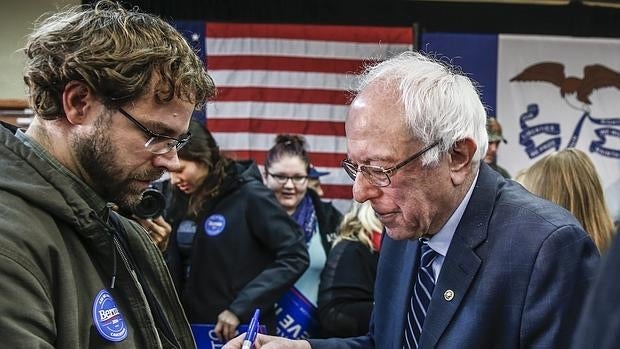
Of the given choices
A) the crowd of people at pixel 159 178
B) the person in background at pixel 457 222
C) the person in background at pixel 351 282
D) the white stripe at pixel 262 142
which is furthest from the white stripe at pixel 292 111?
the person in background at pixel 457 222

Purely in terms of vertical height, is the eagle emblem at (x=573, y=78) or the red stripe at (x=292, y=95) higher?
the eagle emblem at (x=573, y=78)

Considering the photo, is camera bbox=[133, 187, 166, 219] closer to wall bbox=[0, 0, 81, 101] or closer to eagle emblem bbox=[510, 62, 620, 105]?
wall bbox=[0, 0, 81, 101]

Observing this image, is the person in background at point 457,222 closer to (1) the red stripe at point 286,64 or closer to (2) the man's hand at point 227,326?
(2) the man's hand at point 227,326

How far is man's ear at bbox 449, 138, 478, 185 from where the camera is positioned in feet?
5.57

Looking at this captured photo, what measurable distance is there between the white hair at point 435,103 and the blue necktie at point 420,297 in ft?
0.85

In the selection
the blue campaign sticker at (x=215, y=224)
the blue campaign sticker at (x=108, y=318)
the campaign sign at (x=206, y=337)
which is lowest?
the campaign sign at (x=206, y=337)

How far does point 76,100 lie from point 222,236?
218 cm

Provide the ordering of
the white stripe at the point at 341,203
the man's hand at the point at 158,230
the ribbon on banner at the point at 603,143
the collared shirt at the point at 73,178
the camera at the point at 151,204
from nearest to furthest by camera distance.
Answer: the collared shirt at the point at 73,178 < the camera at the point at 151,204 < the man's hand at the point at 158,230 < the white stripe at the point at 341,203 < the ribbon on banner at the point at 603,143

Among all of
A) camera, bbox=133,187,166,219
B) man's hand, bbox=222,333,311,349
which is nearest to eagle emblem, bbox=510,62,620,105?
camera, bbox=133,187,166,219

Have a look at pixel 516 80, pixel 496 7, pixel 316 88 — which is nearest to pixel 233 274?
pixel 316 88

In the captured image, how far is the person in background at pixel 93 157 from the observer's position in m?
1.32

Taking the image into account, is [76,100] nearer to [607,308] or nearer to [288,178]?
[607,308]

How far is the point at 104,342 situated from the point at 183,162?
2.26 metres

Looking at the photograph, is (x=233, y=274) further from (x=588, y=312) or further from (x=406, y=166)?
(x=588, y=312)
